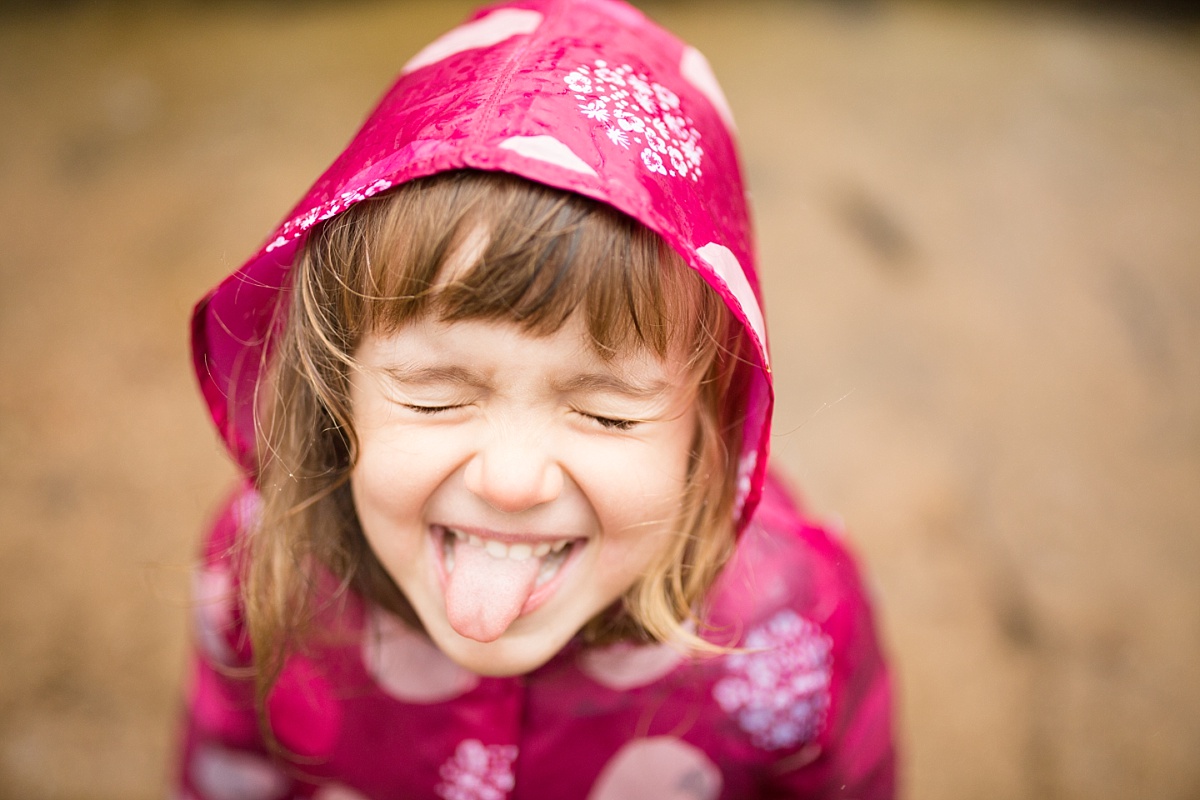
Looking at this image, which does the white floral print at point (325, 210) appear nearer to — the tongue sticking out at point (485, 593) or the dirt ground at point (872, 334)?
the tongue sticking out at point (485, 593)

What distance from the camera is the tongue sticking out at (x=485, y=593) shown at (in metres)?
0.75

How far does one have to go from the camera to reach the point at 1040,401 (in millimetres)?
1779

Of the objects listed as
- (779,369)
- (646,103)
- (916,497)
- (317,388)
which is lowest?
(916,497)

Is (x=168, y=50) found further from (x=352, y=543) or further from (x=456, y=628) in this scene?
(x=456, y=628)

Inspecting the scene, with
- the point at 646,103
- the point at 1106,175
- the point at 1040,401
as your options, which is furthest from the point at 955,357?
the point at 646,103

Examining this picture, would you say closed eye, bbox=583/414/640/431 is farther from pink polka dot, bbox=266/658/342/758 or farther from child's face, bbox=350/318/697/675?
pink polka dot, bbox=266/658/342/758

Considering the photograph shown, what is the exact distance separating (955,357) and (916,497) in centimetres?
31

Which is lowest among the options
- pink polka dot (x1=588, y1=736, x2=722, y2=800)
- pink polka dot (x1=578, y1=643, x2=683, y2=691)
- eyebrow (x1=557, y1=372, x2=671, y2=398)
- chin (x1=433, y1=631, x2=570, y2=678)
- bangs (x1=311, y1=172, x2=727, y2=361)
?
pink polka dot (x1=588, y1=736, x2=722, y2=800)

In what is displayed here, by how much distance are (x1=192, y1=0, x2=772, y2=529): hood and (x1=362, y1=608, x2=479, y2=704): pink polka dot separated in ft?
0.83

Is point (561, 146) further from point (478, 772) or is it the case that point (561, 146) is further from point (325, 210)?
point (478, 772)

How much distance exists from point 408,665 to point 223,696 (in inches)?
9.0

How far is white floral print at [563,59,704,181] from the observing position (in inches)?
26.0

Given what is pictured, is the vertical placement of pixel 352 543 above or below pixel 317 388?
below

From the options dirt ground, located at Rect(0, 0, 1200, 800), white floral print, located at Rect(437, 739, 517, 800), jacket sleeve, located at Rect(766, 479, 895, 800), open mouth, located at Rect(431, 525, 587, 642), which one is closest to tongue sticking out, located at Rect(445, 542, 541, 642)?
open mouth, located at Rect(431, 525, 587, 642)
